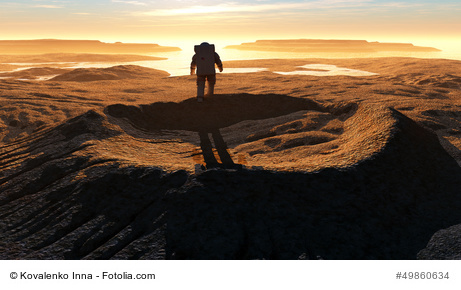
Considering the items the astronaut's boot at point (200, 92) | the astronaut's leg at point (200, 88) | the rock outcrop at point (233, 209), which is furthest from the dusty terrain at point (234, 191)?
the astronaut's leg at point (200, 88)

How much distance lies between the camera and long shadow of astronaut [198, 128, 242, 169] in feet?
12.5

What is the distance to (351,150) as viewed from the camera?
389 centimetres

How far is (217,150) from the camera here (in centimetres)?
477

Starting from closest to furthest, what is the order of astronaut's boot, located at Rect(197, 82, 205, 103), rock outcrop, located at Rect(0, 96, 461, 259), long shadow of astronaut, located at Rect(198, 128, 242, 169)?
rock outcrop, located at Rect(0, 96, 461, 259), long shadow of astronaut, located at Rect(198, 128, 242, 169), astronaut's boot, located at Rect(197, 82, 205, 103)

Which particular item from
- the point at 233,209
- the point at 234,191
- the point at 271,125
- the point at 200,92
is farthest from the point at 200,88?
the point at 233,209

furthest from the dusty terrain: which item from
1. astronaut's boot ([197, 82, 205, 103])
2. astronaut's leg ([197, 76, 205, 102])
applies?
astronaut's leg ([197, 76, 205, 102])

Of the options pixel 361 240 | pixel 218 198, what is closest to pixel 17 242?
pixel 218 198

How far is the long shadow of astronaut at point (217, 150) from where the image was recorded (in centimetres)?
380

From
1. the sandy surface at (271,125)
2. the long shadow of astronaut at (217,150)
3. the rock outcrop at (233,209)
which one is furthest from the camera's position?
the sandy surface at (271,125)

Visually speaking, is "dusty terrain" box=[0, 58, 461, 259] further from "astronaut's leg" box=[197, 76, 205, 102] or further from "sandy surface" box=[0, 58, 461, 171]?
"astronaut's leg" box=[197, 76, 205, 102]

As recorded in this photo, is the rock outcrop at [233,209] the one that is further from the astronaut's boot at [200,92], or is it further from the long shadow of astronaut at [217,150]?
the astronaut's boot at [200,92]

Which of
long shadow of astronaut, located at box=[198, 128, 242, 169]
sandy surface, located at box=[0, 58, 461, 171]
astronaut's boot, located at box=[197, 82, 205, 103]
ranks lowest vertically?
long shadow of astronaut, located at box=[198, 128, 242, 169]

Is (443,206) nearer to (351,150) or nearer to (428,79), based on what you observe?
(351,150)

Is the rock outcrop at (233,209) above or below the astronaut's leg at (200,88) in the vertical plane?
below
